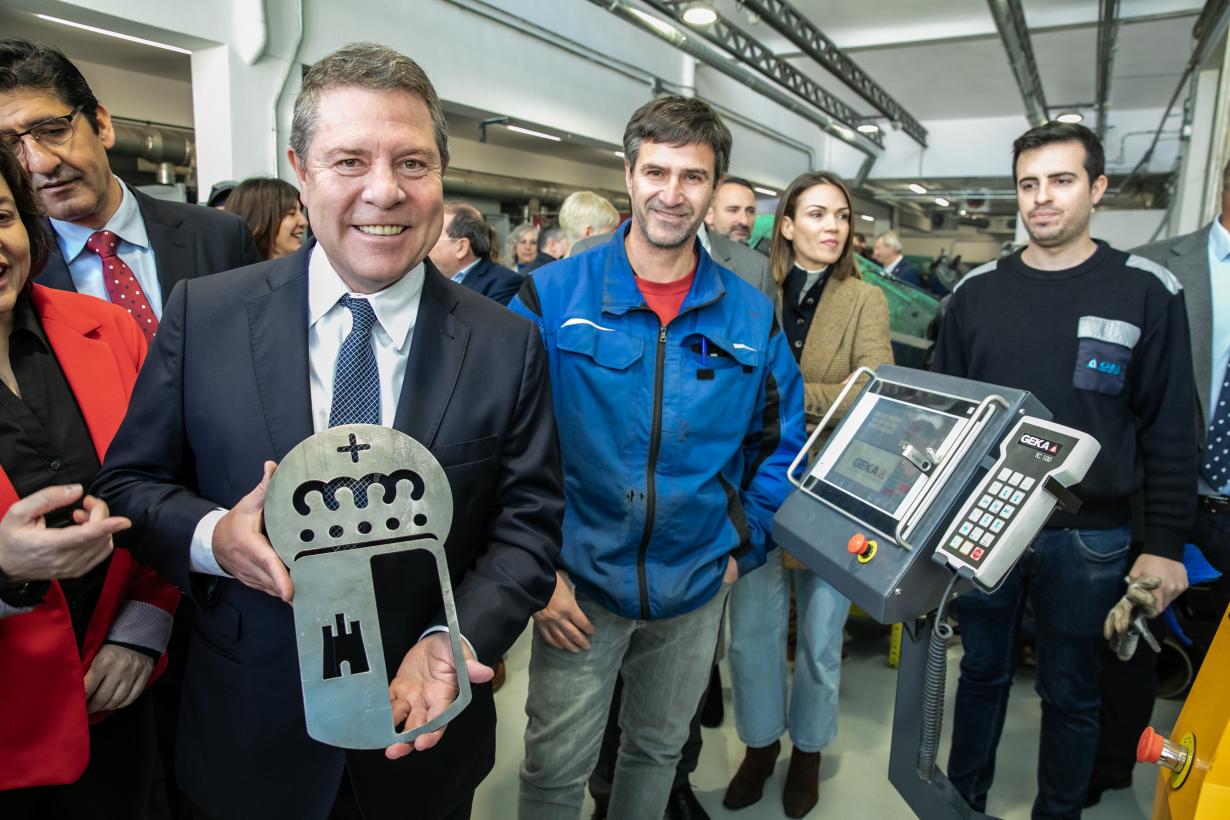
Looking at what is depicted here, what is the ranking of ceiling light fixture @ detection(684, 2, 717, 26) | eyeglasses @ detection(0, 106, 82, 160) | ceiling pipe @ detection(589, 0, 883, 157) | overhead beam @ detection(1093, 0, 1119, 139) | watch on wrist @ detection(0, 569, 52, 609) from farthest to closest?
1. overhead beam @ detection(1093, 0, 1119, 139)
2. ceiling pipe @ detection(589, 0, 883, 157)
3. ceiling light fixture @ detection(684, 2, 717, 26)
4. eyeglasses @ detection(0, 106, 82, 160)
5. watch on wrist @ detection(0, 569, 52, 609)

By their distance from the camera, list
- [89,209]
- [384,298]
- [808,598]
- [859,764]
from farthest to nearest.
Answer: [859,764], [808,598], [89,209], [384,298]

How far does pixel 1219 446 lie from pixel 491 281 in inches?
104

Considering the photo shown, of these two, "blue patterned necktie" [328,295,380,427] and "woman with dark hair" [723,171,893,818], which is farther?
"woman with dark hair" [723,171,893,818]

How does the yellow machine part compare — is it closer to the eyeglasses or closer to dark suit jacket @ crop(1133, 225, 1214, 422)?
dark suit jacket @ crop(1133, 225, 1214, 422)

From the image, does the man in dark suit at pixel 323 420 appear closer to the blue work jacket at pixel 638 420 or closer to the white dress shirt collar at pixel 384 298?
the white dress shirt collar at pixel 384 298

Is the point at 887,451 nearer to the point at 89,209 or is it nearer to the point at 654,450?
the point at 654,450

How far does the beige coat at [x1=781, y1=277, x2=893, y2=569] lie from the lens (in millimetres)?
2254

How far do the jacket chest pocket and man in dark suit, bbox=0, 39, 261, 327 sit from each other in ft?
6.68

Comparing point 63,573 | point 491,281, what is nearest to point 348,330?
point 63,573

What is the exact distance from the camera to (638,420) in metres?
1.50

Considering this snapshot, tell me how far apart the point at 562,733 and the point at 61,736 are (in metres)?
0.84

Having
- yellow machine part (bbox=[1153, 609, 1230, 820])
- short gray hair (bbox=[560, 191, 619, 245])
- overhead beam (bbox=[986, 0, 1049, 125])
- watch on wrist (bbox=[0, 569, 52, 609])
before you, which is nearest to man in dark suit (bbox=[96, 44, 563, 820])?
watch on wrist (bbox=[0, 569, 52, 609])

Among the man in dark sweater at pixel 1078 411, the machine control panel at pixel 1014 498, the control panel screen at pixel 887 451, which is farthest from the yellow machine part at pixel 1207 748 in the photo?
the man in dark sweater at pixel 1078 411

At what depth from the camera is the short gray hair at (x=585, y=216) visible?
11.4 ft
